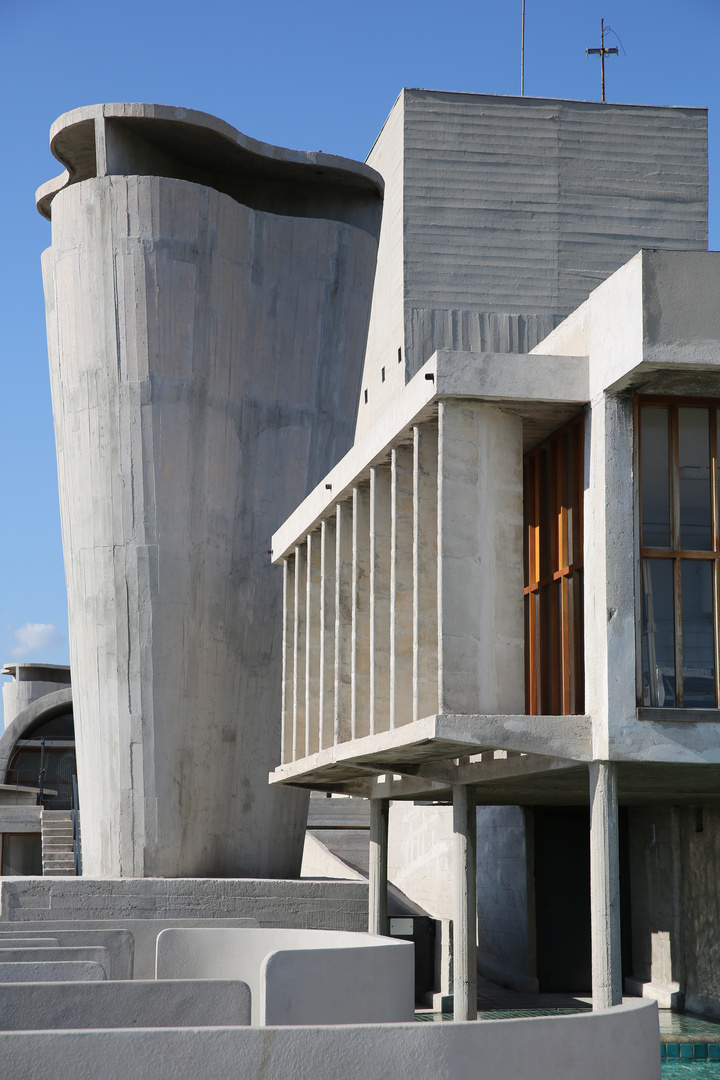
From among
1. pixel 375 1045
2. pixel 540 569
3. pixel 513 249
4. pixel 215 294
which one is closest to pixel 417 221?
pixel 513 249

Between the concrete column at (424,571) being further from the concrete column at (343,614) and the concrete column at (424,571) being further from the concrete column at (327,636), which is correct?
the concrete column at (327,636)

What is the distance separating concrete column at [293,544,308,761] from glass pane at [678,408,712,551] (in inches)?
324

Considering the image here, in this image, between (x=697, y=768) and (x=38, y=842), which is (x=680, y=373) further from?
(x=38, y=842)

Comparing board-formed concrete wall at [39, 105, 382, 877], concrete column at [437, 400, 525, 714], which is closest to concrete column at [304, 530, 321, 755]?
board-formed concrete wall at [39, 105, 382, 877]

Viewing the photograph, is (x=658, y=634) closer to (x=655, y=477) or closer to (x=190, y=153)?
(x=655, y=477)

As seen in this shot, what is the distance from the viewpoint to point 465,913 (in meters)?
15.7

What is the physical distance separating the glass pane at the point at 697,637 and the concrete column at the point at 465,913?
15.0 ft

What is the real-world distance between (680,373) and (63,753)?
34.0 m

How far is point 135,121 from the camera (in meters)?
21.5

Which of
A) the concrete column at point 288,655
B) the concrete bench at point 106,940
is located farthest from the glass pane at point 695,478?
the concrete column at point 288,655

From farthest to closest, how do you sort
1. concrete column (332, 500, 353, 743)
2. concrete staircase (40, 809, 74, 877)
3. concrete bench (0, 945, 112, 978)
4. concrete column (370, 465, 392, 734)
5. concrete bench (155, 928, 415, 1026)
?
1. concrete staircase (40, 809, 74, 877)
2. concrete column (332, 500, 353, 743)
3. concrete column (370, 465, 392, 734)
4. concrete bench (0, 945, 112, 978)
5. concrete bench (155, 928, 415, 1026)

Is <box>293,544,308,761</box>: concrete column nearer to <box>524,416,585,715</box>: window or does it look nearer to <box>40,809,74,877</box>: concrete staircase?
<box>524,416,585,715</box>: window

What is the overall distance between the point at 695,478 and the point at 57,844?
16875 mm

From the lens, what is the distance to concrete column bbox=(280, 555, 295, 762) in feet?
65.9
